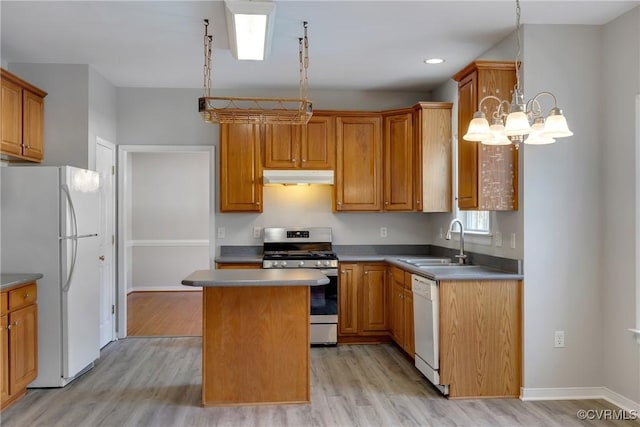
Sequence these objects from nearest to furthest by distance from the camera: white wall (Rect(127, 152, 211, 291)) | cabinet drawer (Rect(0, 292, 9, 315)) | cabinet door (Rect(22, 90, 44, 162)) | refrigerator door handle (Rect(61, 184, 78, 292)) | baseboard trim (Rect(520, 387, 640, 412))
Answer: cabinet drawer (Rect(0, 292, 9, 315)), baseboard trim (Rect(520, 387, 640, 412)), refrigerator door handle (Rect(61, 184, 78, 292)), cabinet door (Rect(22, 90, 44, 162)), white wall (Rect(127, 152, 211, 291))

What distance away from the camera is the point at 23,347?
341cm

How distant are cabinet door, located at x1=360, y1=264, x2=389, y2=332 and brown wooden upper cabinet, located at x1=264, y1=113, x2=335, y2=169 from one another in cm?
116

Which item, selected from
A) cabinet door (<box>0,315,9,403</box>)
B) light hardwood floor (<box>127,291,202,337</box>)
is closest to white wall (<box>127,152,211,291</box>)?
light hardwood floor (<box>127,291,202,337</box>)

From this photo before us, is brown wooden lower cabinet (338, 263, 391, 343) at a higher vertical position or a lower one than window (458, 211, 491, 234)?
lower

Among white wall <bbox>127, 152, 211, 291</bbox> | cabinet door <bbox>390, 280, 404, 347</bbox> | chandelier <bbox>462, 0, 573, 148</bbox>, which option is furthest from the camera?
white wall <bbox>127, 152, 211, 291</bbox>

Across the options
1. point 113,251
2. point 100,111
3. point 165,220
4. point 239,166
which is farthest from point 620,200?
point 165,220

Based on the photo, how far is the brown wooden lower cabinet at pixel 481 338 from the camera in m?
3.43

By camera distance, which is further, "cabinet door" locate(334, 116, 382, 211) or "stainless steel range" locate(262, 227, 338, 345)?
"cabinet door" locate(334, 116, 382, 211)

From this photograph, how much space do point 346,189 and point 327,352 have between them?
1642 mm

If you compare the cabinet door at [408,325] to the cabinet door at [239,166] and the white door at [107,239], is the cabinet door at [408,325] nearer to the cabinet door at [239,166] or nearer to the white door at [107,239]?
the cabinet door at [239,166]

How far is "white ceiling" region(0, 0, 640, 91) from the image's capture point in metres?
3.18

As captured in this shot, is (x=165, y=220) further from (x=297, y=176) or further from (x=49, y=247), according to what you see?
(x=49, y=247)

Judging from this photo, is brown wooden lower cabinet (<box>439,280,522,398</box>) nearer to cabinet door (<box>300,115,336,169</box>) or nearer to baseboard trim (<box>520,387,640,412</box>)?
baseboard trim (<box>520,387,640,412</box>)

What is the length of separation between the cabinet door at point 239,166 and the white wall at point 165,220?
3400 millimetres
